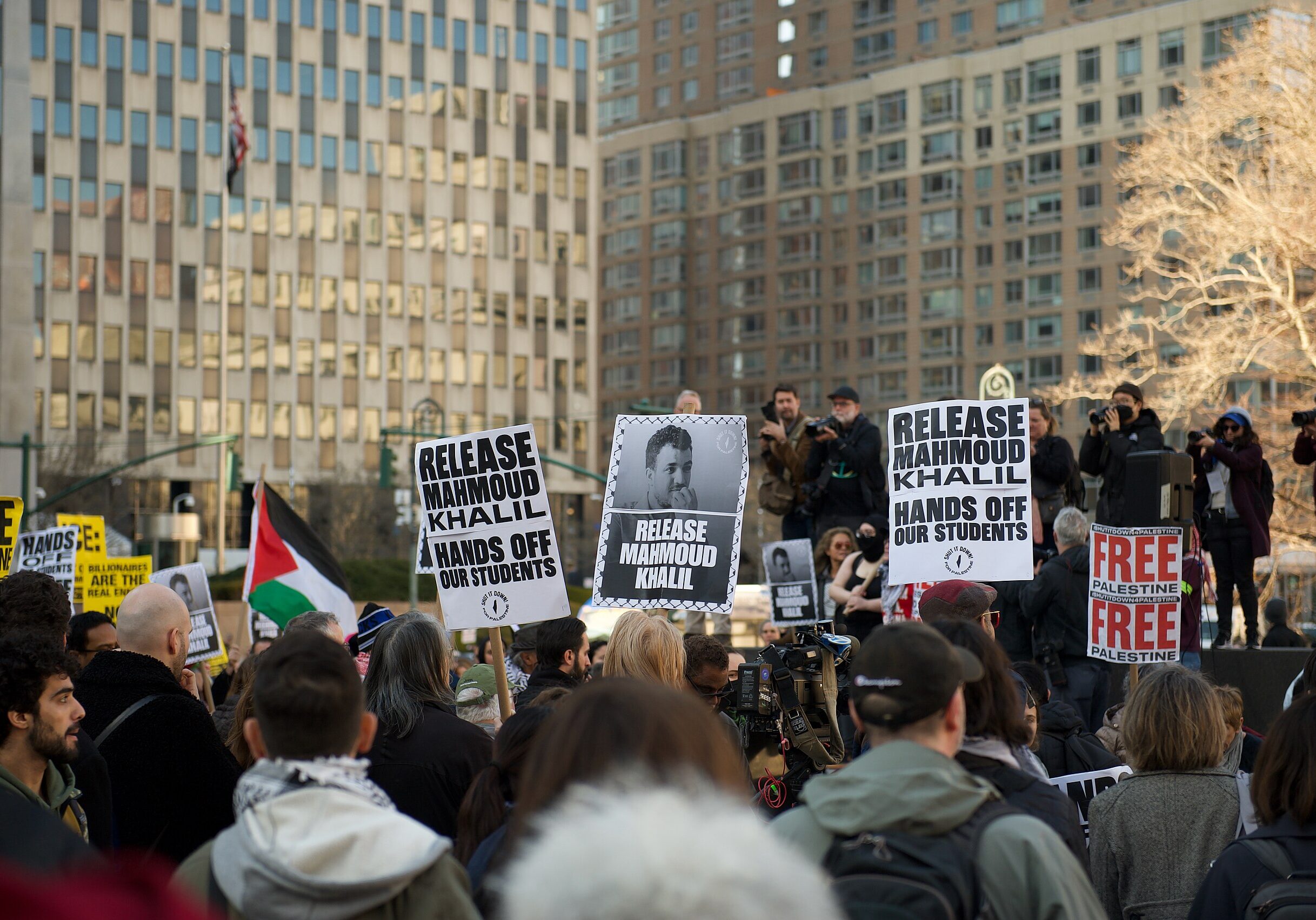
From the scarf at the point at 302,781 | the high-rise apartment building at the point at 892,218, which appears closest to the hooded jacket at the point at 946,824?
the scarf at the point at 302,781

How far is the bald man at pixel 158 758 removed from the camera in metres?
5.40

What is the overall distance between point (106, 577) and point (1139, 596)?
31.0ft

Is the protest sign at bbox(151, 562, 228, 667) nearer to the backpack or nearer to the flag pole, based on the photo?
the backpack

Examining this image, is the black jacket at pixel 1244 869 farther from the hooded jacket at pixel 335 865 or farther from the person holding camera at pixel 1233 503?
the person holding camera at pixel 1233 503

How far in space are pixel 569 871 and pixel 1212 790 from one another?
12.1 feet

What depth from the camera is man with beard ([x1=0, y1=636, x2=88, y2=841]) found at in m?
4.67

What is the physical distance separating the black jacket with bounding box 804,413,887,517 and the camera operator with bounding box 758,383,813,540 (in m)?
0.27

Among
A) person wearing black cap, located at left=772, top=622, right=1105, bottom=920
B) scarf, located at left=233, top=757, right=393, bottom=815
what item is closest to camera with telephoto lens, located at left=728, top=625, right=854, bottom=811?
person wearing black cap, located at left=772, top=622, right=1105, bottom=920

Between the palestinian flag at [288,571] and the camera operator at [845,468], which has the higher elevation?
the camera operator at [845,468]

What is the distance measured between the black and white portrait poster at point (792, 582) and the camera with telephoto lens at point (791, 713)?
18.6 feet

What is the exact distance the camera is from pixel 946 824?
3184mm

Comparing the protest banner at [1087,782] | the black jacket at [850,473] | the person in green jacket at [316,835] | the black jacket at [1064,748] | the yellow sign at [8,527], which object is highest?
the black jacket at [850,473]

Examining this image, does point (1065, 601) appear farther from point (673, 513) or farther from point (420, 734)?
point (420, 734)

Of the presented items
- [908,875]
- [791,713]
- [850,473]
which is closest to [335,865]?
[908,875]
